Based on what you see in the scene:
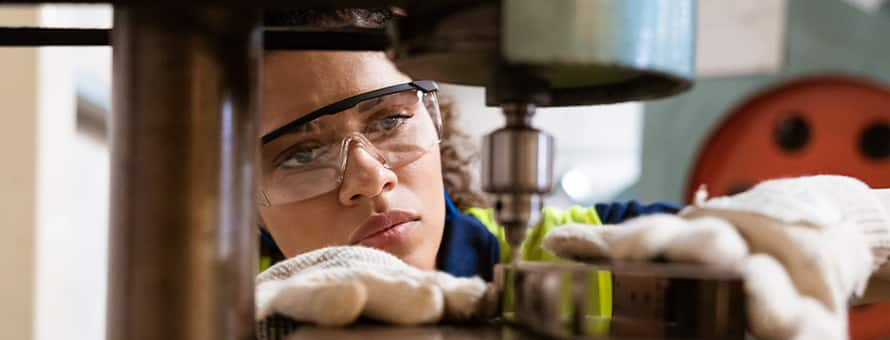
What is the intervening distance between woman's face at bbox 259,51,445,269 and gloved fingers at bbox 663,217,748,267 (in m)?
0.60

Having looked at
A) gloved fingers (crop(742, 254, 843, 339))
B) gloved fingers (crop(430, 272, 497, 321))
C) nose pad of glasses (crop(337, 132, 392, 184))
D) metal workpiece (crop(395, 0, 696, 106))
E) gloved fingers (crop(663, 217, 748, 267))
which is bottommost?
gloved fingers (crop(430, 272, 497, 321))

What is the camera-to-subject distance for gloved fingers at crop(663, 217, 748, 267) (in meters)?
0.49

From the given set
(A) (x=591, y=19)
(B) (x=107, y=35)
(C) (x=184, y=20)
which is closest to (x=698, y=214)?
(A) (x=591, y=19)

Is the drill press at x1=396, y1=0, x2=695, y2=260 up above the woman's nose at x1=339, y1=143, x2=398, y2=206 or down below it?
above

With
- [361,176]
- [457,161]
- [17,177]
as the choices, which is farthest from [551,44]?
[17,177]

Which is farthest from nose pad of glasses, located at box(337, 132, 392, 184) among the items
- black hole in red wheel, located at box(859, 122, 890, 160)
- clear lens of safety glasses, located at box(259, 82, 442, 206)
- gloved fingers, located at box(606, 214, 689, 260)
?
black hole in red wheel, located at box(859, 122, 890, 160)

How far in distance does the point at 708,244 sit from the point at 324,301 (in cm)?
26

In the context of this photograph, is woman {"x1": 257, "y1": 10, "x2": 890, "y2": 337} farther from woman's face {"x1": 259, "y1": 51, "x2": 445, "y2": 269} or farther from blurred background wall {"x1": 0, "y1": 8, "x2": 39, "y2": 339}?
blurred background wall {"x1": 0, "y1": 8, "x2": 39, "y2": 339}

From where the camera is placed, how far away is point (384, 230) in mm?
1093

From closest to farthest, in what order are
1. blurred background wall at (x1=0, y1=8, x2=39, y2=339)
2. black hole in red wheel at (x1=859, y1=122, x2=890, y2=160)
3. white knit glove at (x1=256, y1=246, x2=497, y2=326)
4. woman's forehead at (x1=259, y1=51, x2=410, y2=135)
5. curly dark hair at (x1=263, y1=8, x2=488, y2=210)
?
white knit glove at (x1=256, y1=246, x2=497, y2=326), woman's forehead at (x1=259, y1=51, x2=410, y2=135), curly dark hair at (x1=263, y1=8, x2=488, y2=210), blurred background wall at (x1=0, y1=8, x2=39, y2=339), black hole in red wheel at (x1=859, y1=122, x2=890, y2=160)

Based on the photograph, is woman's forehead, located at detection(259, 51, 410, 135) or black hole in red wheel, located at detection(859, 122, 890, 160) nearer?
woman's forehead, located at detection(259, 51, 410, 135)

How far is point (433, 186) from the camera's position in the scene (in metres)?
1.17

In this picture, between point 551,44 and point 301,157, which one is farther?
point 301,157

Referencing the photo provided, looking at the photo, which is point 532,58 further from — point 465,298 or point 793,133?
point 793,133
